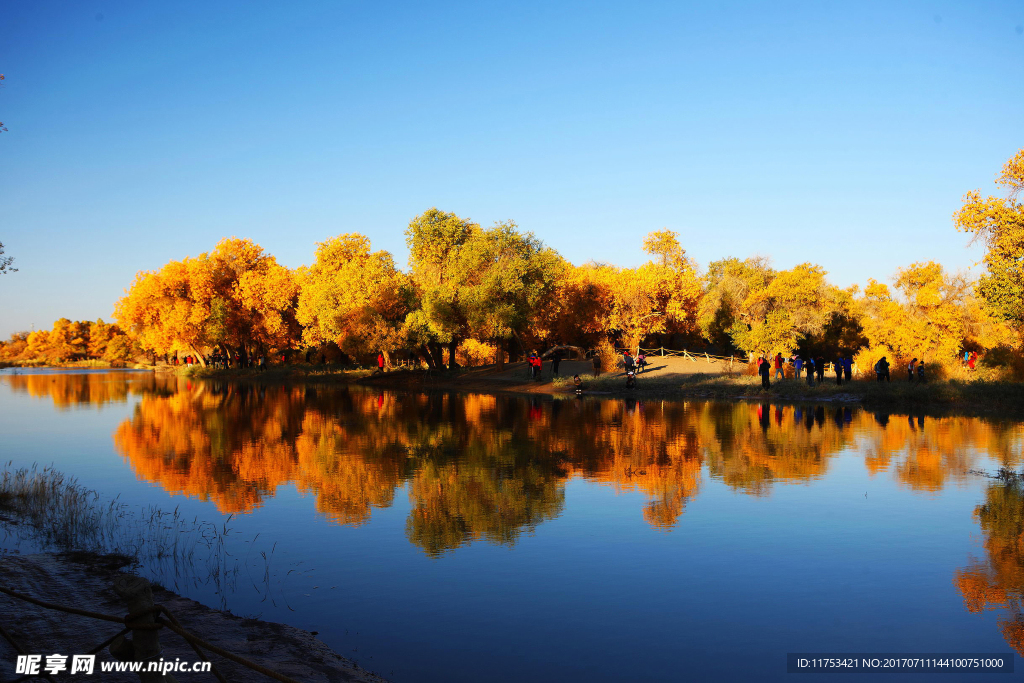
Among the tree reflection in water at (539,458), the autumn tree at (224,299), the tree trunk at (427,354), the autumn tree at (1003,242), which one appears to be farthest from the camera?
the autumn tree at (224,299)

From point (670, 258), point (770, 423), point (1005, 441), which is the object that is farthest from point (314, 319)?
point (1005, 441)

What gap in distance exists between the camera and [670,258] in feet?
246

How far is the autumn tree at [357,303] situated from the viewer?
5269 centimetres

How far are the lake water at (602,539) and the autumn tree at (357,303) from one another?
26.8 meters

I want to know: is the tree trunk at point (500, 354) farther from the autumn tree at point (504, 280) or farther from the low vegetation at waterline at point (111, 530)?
the low vegetation at waterline at point (111, 530)

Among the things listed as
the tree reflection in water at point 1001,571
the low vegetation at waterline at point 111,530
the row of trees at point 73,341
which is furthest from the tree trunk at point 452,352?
the row of trees at point 73,341

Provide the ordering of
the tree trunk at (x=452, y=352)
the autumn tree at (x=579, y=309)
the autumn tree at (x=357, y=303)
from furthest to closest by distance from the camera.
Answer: the autumn tree at (x=579, y=309)
the tree trunk at (x=452, y=352)
the autumn tree at (x=357, y=303)

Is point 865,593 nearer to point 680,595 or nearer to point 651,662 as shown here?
point 680,595

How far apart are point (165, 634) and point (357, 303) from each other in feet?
162

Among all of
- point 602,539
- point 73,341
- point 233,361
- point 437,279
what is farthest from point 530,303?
point 73,341

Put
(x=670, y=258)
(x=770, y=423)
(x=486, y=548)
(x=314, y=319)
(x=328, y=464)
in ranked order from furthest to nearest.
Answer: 1. (x=670, y=258)
2. (x=314, y=319)
3. (x=770, y=423)
4. (x=328, y=464)
5. (x=486, y=548)

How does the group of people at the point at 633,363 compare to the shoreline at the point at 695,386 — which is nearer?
the shoreline at the point at 695,386

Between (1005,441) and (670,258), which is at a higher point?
(670,258)

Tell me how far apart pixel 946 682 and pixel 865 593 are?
2319mm
